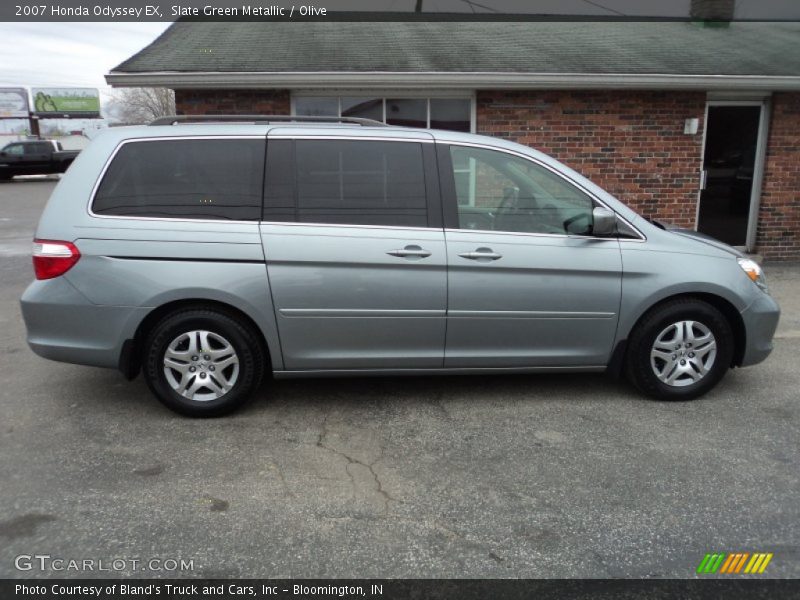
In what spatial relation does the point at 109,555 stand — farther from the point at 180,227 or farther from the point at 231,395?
the point at 180,227

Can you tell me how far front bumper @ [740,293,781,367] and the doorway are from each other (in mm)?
5184

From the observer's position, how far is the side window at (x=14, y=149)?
2838 cm

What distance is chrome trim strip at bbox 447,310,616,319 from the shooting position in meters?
4.22

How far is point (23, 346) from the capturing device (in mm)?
5887

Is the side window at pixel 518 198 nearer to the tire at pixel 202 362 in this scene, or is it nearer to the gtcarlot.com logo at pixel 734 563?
the tire at pixel 202 362

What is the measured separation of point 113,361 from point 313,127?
1.95 m

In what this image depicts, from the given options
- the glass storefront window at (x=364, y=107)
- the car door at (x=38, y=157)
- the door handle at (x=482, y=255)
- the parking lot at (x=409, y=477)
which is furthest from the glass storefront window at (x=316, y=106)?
the car door at (x=38, y=157)

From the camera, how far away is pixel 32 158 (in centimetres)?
2872

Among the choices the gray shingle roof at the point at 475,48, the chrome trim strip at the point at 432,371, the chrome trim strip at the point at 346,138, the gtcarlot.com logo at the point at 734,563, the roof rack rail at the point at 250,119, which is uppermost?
the gray shingle roof at the point at 475,48

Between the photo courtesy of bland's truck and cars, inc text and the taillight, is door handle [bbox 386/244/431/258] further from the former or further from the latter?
the taillight

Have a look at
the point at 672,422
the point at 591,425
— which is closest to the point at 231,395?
the point at 591,425

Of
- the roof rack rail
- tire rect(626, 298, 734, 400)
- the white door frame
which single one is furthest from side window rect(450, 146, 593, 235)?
the white door frame

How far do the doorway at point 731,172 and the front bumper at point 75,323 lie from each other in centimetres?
795

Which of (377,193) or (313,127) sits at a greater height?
(313,127)
